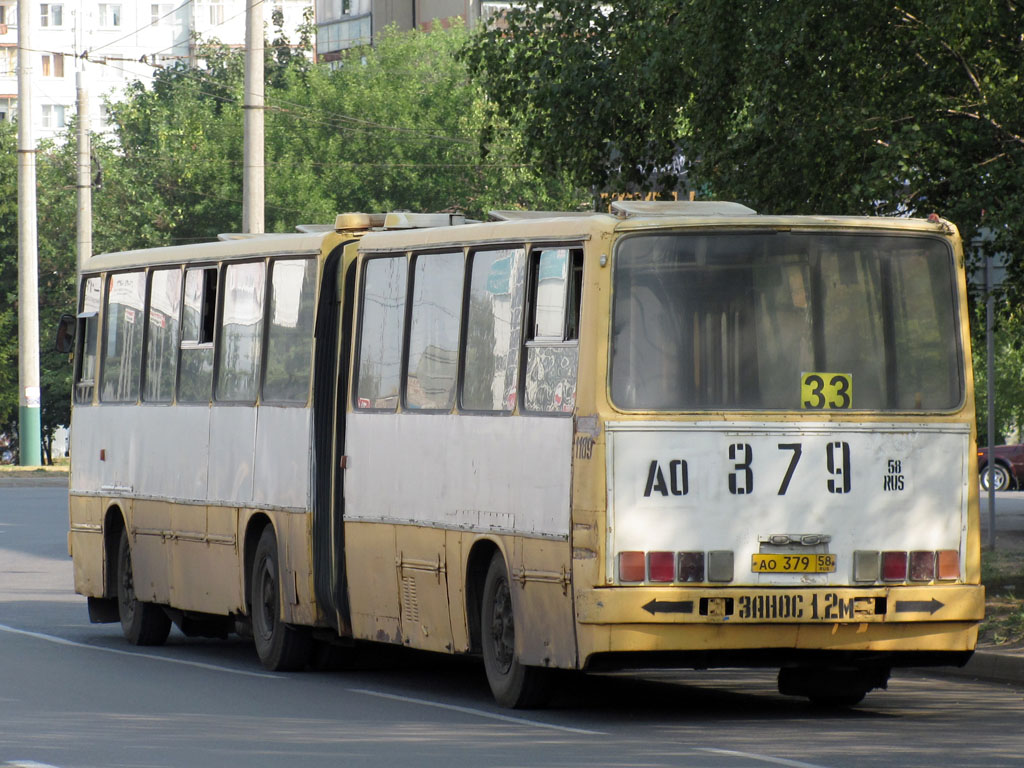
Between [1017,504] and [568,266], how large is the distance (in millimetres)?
29397

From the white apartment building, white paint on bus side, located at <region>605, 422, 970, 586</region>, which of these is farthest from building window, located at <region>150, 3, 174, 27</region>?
white paint on bus side, located at <region>605, 422, 970, 586</region>

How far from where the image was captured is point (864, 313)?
12125 mm

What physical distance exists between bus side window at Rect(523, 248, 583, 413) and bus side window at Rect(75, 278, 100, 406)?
7236 mm

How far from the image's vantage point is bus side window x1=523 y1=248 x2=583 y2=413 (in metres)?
11.9

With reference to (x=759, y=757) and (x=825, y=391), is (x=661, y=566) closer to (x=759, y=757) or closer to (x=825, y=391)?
(x=825, y=391)

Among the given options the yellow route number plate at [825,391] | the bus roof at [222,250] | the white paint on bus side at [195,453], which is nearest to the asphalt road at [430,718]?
the white paint on bus side at [195,453]

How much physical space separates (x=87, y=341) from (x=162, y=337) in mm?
1709

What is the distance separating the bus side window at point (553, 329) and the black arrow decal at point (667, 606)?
3.68 ft

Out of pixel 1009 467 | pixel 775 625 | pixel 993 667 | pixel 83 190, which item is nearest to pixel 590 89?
pixel 993 667

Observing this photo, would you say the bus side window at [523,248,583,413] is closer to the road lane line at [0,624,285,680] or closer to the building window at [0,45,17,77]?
the road lane line at [0,624,285,680]

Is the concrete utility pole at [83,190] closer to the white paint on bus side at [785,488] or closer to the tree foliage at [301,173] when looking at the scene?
the tree foliage at [301,173]

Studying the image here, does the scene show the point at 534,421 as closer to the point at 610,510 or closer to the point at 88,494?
the point at 610,510

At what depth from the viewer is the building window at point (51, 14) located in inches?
5207

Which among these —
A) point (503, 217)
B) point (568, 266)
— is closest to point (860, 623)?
point (568, 266)
